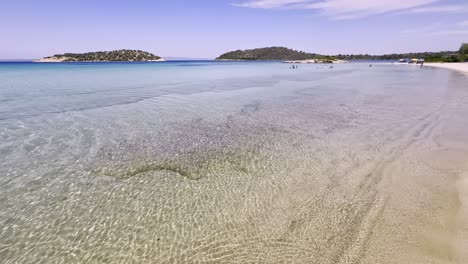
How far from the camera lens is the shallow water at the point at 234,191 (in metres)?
5.22

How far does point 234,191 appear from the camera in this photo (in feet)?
24.7

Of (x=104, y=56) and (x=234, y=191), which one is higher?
(x=104, y=56)

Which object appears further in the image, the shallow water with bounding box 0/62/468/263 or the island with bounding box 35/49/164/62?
the island with bounding box 35/49/164/62

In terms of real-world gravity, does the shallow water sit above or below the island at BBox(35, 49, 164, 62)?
below

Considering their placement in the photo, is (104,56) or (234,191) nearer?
(234,191)

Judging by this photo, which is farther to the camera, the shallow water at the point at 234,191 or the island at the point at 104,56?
the island at the point at 104,56

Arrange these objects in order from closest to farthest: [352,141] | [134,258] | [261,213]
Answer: [134,258]
[261,213]
[352,141]

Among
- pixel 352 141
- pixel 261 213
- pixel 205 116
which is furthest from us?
pixel 205 116

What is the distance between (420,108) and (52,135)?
23.2 metres

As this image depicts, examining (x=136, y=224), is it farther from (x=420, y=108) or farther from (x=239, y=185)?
(x=420, y=108)

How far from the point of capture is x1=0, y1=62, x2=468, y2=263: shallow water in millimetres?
5223

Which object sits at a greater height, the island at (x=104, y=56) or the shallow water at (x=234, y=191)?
the island at (x=104, y=56)

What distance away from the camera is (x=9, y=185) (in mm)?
7832

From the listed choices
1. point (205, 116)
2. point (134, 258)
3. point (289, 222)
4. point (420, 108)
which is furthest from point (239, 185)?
point (420, 108)
